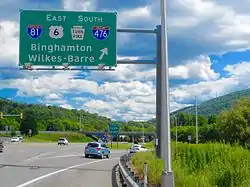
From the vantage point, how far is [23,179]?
2053 cm

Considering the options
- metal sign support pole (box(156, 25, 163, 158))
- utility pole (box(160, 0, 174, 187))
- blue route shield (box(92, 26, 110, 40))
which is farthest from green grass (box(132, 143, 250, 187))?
blue route shield (box(92, 26, 110, 40))

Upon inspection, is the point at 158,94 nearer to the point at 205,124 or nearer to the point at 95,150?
the point at 95,150

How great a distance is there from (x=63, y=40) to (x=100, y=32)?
2.03 meters

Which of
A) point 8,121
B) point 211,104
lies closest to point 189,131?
point 211,104

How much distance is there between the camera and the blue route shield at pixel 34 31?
79.1 ft

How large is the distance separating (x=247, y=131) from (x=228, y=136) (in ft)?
8.32

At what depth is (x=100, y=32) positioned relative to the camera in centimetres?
2466

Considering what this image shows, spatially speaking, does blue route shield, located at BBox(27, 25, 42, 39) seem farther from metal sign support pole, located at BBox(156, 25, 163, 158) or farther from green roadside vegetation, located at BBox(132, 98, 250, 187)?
green roadside vegetation, located at BBox(132, 98, 250, 187)

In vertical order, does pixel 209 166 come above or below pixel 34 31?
below

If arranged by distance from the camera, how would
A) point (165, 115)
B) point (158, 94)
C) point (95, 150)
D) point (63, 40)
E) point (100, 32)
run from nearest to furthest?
point (165, 115)
point (63, 40)
point (100, 32)
point (158, 94)
point (95, 150)

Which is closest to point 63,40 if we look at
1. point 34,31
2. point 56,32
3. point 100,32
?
point 56,32

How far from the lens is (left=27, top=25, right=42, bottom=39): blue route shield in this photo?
2411cm

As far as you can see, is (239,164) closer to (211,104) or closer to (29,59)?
(29,59)

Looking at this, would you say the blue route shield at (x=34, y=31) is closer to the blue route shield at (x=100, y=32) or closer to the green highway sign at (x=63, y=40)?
the green highway sign at (x=63, y=40)
